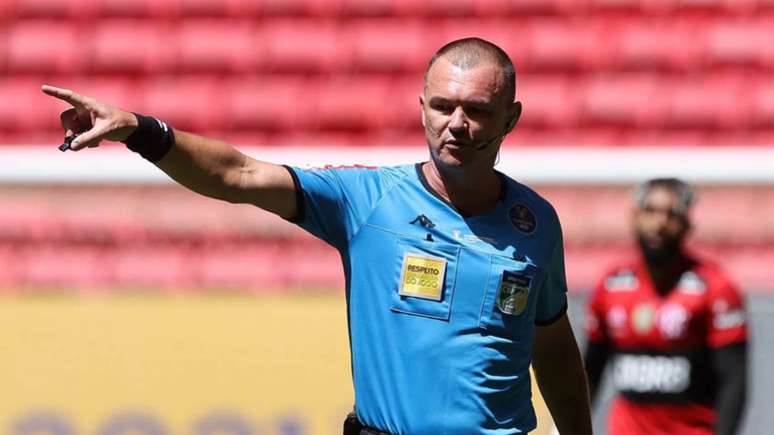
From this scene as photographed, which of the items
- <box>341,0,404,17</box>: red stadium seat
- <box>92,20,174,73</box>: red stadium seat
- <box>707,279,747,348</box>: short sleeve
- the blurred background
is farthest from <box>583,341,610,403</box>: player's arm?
<box>92,20,174,73</box>: red stadium seat

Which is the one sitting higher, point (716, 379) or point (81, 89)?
point (81, 89)

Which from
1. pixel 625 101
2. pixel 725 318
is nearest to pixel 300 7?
pixel 625 101

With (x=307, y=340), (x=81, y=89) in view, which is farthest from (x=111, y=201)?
(x=307, y=340)

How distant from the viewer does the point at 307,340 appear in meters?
7.52

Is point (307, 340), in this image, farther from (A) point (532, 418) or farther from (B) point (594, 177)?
(A) point (532, 418)

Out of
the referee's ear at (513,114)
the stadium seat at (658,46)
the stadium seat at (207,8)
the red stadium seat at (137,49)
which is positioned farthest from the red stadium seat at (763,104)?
the referee's ear at (513,114)

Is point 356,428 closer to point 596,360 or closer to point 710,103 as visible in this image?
point 596,360

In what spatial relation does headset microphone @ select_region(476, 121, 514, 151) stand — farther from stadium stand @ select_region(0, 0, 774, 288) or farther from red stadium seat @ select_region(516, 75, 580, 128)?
red stadium seat @ select_region(516, 75, 580, 128)

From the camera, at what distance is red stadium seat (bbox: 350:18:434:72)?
929cm

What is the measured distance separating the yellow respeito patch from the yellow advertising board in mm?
3612

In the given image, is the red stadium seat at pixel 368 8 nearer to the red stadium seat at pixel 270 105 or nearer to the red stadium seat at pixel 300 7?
the red stadium seat at pixel 300 7

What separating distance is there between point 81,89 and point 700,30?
3622 millimetres

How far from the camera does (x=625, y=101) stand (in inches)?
362

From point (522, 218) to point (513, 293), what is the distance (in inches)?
8.4
